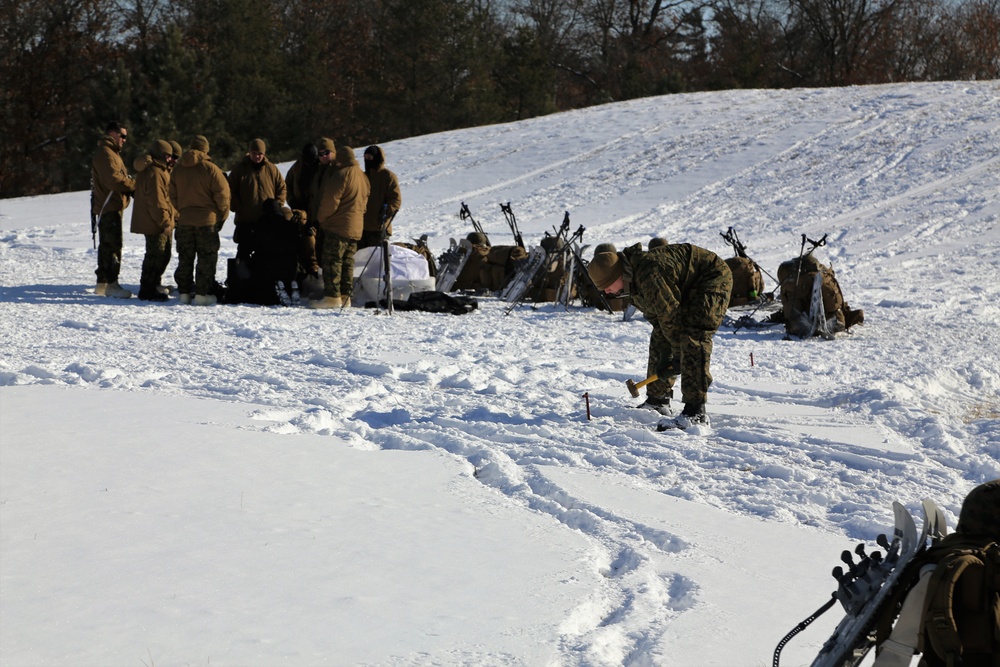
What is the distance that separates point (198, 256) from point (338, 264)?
1.50 metres

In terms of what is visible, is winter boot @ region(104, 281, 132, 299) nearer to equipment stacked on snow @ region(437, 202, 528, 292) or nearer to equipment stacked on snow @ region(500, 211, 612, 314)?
equipment stacked on snow @ region(437, 202, 528, 292)

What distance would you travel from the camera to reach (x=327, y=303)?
10.6 m

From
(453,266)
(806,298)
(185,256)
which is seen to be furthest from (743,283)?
(185,256)

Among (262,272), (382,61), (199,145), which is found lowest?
(262,272)

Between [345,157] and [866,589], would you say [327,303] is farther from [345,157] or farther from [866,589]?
[866,589]

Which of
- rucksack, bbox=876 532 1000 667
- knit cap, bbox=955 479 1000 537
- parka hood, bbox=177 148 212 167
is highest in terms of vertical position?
parka hood, bbox=177 148 212 167

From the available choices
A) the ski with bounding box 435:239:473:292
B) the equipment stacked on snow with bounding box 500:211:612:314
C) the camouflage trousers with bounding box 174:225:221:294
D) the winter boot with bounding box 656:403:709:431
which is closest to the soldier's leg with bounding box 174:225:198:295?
the camouflage trousers with bounding box 174:225:221:294

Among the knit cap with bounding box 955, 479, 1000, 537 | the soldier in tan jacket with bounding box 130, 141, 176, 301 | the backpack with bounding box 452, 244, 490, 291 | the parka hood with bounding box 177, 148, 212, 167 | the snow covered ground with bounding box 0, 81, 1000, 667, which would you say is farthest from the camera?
the backpack with bounding box 452, 244, 490, 291

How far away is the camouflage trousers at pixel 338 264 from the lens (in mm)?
10227

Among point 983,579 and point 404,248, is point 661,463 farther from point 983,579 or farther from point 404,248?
point 404,248

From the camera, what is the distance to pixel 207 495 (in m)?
4.65

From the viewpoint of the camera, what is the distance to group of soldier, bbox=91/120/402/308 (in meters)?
10.2

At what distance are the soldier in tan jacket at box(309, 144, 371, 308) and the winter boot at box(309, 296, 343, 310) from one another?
0.04 ft

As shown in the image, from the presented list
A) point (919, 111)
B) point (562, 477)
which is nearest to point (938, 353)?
point (562, 477)
